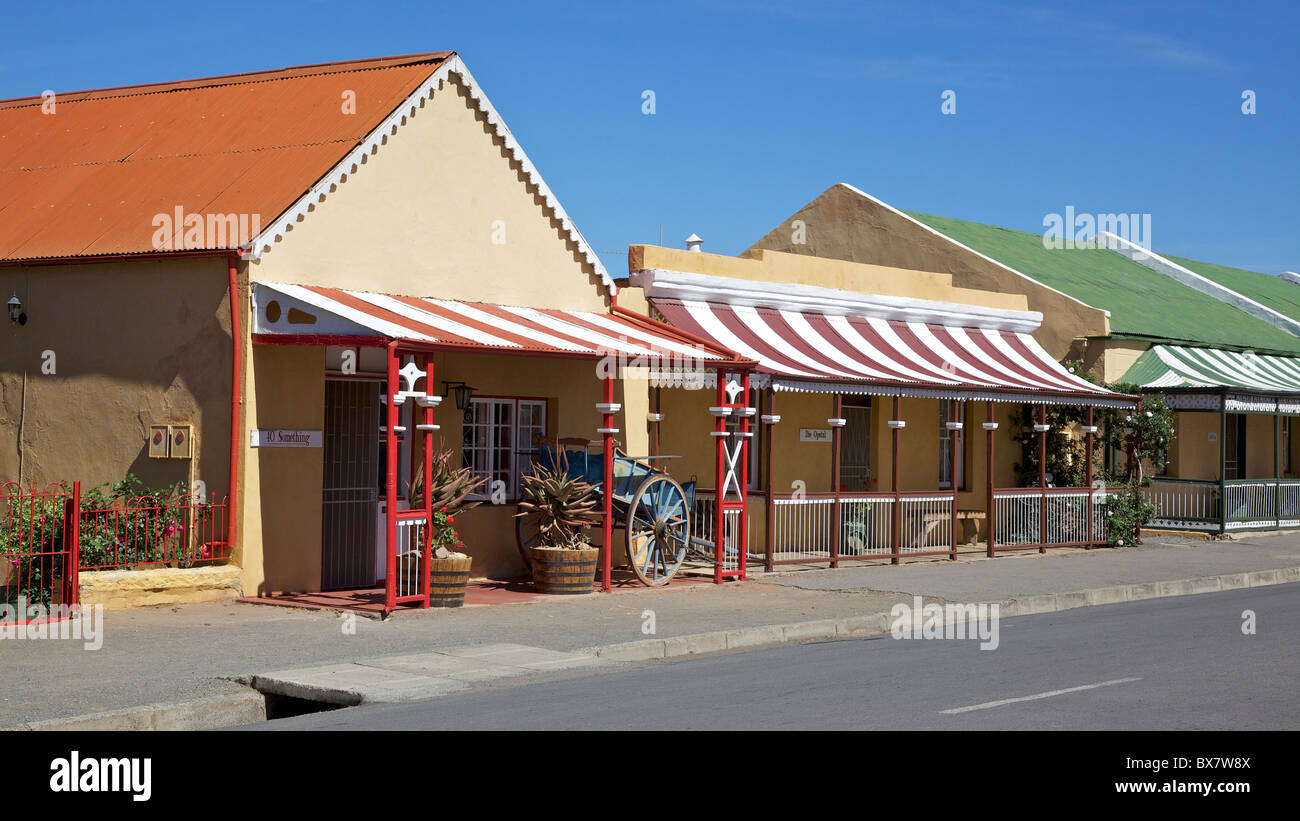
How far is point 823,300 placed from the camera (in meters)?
21.2

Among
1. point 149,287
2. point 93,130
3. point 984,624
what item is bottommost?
point 984,624

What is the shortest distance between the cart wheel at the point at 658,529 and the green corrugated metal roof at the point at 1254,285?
932 inches

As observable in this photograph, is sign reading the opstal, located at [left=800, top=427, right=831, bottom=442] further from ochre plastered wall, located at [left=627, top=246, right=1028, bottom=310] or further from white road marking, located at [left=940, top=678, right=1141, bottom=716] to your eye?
white road marking, located at [left=940, top=678, right=1141, bottom=716]

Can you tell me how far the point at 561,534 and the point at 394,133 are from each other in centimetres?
468

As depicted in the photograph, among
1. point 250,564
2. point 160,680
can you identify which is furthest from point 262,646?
point 250,564

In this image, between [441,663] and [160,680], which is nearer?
[160,680]

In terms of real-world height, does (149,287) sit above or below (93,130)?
below

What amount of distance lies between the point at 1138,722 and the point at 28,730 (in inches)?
254

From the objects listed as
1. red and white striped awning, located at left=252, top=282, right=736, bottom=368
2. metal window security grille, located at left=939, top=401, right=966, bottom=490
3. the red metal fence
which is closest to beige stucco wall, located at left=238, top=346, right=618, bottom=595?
the red metal fence

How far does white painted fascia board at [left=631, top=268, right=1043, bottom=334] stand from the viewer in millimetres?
18859

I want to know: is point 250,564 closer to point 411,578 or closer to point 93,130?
point 411,578

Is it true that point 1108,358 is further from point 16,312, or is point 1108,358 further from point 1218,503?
point 16,312
